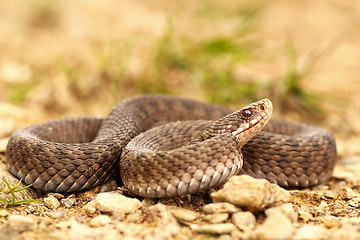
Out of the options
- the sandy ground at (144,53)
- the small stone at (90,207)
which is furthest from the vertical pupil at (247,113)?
the small stone at (90,207)

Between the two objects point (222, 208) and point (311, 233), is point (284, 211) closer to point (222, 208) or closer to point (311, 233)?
point (311, 233)

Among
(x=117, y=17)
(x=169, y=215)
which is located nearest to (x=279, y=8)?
(x=117, y=17)

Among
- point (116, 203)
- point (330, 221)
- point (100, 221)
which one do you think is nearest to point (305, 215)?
point (330, 221)

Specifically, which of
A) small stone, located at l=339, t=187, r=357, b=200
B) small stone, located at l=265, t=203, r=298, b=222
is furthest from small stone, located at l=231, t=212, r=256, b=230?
small stone, located at l=339, t=187, r=357, b=200

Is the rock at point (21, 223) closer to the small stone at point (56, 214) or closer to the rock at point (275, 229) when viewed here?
the small stone at point (56, 214)

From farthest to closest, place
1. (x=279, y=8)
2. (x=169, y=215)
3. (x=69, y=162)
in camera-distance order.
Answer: (x=279, y=8)
(x=69, y=162)
(x=169, y=215)

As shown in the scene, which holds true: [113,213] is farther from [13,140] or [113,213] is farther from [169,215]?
[13,140]
